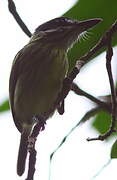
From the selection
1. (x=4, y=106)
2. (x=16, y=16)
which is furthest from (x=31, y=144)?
(x=16, y=16)

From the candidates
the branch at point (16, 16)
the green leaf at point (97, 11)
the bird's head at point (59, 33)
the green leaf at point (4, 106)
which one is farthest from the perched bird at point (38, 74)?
the green leaf at point (97, 11)

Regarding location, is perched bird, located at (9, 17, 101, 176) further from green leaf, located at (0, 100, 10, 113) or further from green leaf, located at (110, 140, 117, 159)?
green leaf, located at (110, 140, 117, 159)

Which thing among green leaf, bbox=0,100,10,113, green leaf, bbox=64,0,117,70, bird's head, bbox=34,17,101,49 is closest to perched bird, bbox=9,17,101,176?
bird's head, bbox=34,17,101,49

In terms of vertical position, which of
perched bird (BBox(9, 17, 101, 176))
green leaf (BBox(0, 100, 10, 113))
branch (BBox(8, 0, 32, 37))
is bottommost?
perched bird (BBox(9, 17, 101, 176))

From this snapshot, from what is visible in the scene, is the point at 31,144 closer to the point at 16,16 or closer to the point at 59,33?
the point at 16,16

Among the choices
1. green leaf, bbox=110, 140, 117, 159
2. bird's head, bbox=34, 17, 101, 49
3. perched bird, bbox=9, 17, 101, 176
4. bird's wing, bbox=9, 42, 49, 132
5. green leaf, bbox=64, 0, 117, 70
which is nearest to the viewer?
green leaf, bbox=64, 0, 117, 70

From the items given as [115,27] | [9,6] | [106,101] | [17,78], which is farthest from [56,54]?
[115,27]

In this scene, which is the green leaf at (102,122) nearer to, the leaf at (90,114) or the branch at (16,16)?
the leaf at (90,114)

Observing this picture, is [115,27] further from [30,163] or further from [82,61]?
[30,163]
